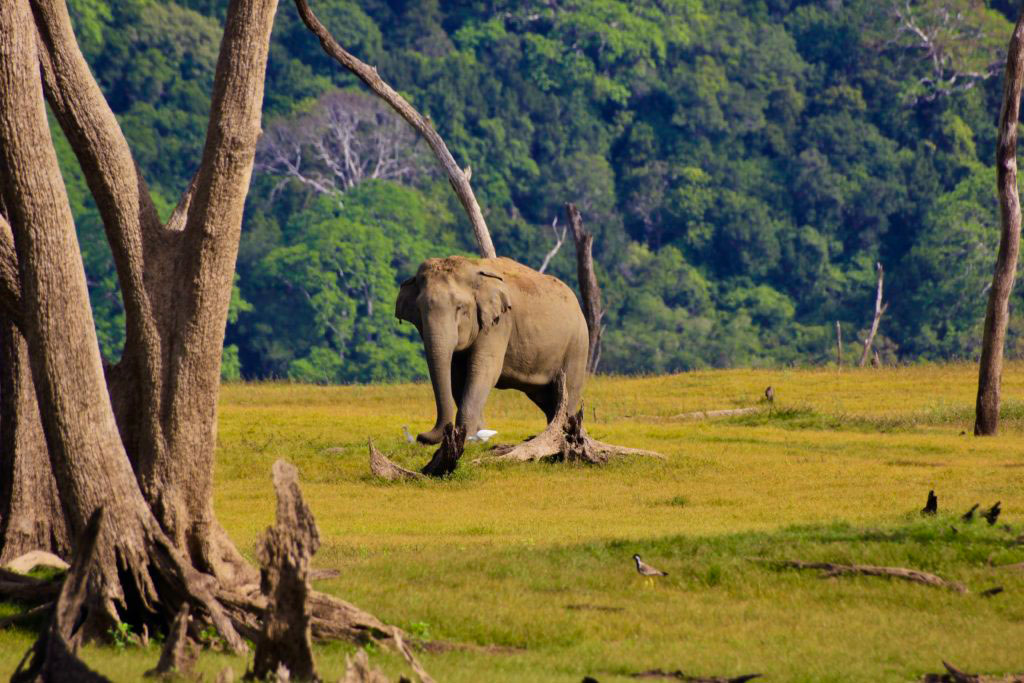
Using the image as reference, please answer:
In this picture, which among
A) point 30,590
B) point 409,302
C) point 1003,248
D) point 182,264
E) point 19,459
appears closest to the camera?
point 182,264

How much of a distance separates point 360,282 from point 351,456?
39.2 metres

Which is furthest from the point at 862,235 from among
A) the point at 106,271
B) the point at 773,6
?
the point at 106,271

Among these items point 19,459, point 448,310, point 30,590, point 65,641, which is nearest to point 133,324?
point 30,590

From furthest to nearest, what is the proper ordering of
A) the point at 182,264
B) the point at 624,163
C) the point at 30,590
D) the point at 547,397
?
the point at 624,163, the point at 547,397, the point at 30,590, the point at 182,264

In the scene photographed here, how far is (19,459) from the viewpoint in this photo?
1248cm

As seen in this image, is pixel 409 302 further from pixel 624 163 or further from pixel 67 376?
pixel 624 163

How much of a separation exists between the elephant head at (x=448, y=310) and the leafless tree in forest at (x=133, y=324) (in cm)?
958

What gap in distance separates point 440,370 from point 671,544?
7863 mm

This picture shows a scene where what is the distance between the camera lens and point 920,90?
6981cm

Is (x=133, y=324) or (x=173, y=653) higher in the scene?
(x=133, y=324)

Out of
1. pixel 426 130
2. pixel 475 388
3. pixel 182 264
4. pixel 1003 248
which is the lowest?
pixel 475 388

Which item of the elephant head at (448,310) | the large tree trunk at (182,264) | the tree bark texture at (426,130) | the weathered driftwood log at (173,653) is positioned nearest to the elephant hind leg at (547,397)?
the elephant head at (448,310)

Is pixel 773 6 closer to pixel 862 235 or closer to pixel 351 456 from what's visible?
pixel 862 235

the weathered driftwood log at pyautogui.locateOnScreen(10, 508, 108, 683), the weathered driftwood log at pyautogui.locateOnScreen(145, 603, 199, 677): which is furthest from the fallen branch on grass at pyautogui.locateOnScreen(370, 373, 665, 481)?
the weathered driftwood log at pyautogui.locateOnScreen(10, 508, 108, 683)
